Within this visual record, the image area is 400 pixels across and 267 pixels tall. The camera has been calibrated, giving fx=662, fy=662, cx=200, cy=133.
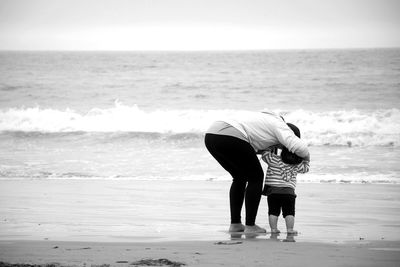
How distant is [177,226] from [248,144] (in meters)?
1.25

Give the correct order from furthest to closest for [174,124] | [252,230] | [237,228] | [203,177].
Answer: [174,124] → [203,177] → [237,228] → [252,230]

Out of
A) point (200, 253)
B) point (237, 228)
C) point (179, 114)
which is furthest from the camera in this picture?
point (179, 114)

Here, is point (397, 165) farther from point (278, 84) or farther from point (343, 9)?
point (343, 9)

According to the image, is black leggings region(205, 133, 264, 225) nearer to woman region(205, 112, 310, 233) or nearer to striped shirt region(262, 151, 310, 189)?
woman region(205, 112, 310, 233)

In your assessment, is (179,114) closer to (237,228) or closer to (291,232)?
(237,228)

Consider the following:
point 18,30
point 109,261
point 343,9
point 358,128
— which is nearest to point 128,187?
point 109,261

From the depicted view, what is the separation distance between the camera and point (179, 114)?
70.2ft

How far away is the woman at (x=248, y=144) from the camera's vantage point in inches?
224

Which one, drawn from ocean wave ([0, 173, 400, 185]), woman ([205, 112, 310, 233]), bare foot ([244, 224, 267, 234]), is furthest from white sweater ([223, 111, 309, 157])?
ocean wave ([0, 173, 400, 185])

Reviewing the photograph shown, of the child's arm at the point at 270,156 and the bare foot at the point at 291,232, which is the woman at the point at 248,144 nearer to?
the child's arm at the point at 270,156

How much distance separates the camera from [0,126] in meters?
19.9

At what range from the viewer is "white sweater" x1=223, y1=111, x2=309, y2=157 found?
559 cm

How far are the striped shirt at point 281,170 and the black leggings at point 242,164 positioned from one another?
13cm

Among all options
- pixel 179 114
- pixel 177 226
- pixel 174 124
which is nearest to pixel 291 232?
pixel 177 226
